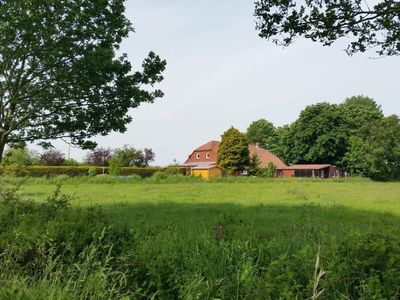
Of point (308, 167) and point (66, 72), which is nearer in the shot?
point (66, 72)


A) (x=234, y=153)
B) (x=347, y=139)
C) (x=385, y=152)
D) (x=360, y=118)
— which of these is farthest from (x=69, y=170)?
(x=360, y=118)

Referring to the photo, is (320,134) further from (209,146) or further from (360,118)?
(209,146)

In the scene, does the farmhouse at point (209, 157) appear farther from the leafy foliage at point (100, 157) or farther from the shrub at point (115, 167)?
the shrub at point (115, 167)

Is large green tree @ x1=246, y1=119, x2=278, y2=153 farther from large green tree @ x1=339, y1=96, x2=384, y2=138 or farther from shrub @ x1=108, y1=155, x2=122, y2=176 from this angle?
shrub @ x1=108, y1=155, x2=122, y2=176

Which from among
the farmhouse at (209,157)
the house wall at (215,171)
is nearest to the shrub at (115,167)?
the house wall at (215,171)

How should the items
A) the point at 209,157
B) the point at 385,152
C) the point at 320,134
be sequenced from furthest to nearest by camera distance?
the point at 209,157 → the point at 320,134 → the point at 385,152

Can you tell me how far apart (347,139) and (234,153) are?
64.4 feet

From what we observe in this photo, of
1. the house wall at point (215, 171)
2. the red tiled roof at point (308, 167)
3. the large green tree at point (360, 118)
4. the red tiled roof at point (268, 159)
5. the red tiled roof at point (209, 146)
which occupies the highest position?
the large green tree at point (360, 118)

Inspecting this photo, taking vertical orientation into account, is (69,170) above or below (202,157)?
below

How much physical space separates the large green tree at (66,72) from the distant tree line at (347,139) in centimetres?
5409

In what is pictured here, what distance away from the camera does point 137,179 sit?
1112 inches

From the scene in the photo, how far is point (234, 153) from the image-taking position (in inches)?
2057

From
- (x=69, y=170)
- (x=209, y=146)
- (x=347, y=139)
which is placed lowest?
(x=69, y=170)

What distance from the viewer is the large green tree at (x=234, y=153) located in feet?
171
